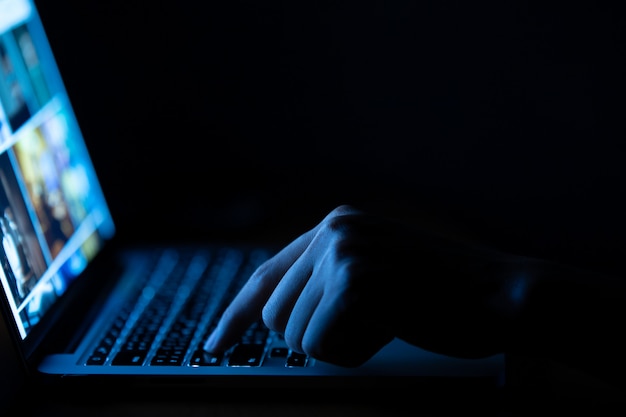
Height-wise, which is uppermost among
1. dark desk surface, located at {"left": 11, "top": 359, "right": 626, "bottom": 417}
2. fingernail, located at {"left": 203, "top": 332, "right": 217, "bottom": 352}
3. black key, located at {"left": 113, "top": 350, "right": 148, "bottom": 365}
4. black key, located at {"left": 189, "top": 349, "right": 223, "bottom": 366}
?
black key, located at {"left": 113, "top": 350, "right": 148, "bottom": 365}

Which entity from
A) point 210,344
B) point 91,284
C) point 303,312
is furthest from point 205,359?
point 91,284

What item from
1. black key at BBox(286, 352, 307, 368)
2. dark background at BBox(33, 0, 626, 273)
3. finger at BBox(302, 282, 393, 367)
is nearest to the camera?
finger at BBox(302, 282, 393, 367)

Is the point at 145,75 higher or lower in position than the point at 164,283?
higher

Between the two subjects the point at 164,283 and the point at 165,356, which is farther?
the point at 164,283

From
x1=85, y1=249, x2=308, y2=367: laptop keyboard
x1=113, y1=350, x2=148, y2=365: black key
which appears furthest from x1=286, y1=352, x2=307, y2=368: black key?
x1=113, y1=350, x2=148, y2=365: black key

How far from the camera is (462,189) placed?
1053mm

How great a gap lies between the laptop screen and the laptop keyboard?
0.09m

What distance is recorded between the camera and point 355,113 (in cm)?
104

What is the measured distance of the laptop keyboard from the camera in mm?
668

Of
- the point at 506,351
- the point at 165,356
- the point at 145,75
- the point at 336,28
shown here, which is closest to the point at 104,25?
the point at 145,75

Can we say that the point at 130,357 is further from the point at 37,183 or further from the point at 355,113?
the point at 355,113

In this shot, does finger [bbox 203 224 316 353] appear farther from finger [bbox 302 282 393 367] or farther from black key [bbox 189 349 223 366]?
finger [bbox 302 282 393 367]

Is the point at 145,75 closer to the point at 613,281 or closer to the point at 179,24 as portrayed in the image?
the point at 179,24

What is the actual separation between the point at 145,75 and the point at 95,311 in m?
0.40
